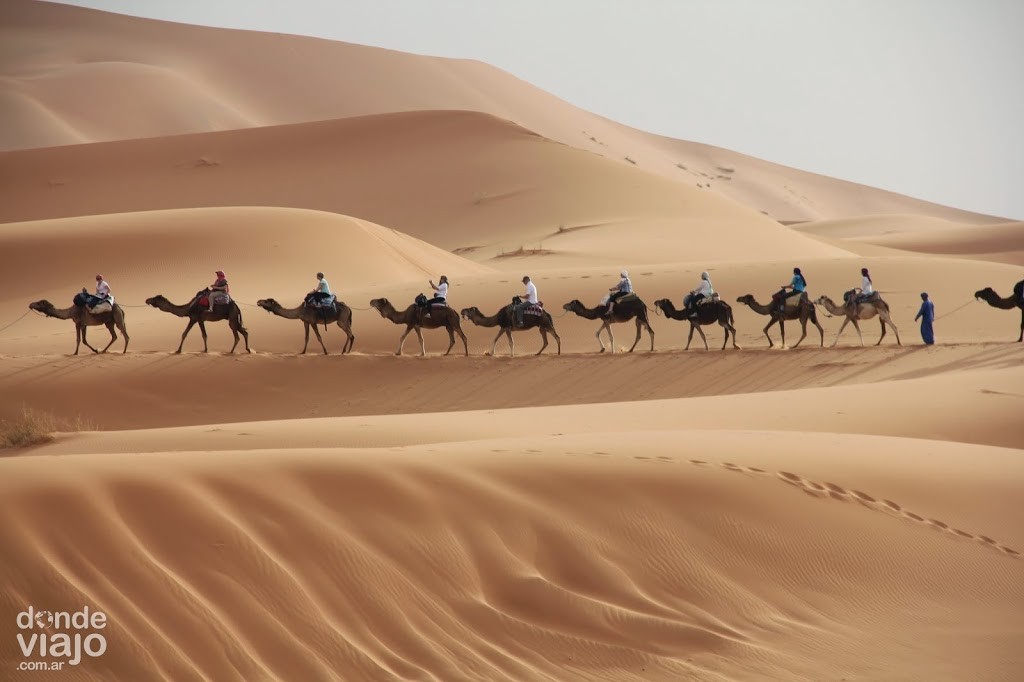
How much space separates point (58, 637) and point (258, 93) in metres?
113

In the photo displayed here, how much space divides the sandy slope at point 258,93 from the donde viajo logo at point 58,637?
8469 centimetres

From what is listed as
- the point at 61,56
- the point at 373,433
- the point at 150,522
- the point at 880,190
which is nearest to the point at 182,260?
the point at 373,433

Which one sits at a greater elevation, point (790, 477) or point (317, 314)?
point (317, 314)

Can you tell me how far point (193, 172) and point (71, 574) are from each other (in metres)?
63.5

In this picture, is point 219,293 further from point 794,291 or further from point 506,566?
point 506,566

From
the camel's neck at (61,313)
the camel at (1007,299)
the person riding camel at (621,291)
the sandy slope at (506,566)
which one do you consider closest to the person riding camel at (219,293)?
the camel's neck at (61,313)

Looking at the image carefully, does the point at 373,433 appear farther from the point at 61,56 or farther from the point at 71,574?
the point at 61,56

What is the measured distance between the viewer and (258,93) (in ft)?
383

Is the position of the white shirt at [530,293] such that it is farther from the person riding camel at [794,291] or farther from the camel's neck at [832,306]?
the camel's neck at [832,306]

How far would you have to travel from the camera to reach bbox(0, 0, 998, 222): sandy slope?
9819 centimetres

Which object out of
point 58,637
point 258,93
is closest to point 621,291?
point 58,637

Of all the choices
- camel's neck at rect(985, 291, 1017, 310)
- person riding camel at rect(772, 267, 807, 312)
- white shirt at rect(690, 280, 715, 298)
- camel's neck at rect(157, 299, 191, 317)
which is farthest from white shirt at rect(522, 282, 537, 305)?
camel's neck at rect(985, 291, 1017, 310)

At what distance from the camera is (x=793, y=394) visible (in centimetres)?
2075

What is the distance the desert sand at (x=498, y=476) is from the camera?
8.92m
